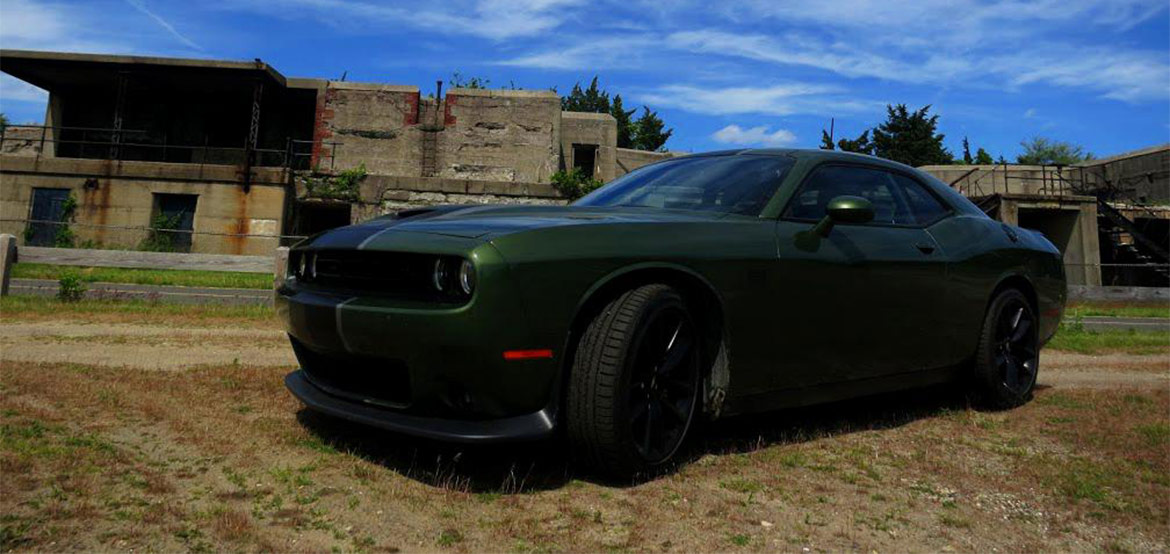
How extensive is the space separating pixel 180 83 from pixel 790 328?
76.9 feet

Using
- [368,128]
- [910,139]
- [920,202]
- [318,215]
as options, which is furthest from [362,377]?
[910,139]

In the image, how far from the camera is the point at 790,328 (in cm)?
Answer: 298

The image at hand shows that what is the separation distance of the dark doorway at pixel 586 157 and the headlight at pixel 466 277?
22.7 metres

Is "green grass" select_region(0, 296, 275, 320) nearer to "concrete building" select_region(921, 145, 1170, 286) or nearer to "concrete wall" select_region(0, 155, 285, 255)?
"concrete wall" select_region(0, 155, 285, 255)

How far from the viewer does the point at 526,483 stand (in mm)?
2465

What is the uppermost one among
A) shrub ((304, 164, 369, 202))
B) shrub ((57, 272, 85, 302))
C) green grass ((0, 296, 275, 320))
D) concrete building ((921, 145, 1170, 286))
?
concrete building ((921, 145, 1170, 286))

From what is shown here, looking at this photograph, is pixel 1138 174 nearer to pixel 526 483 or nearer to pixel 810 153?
pixel 810 153

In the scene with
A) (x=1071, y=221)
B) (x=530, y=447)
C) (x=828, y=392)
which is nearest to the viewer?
(x=530, y=447)

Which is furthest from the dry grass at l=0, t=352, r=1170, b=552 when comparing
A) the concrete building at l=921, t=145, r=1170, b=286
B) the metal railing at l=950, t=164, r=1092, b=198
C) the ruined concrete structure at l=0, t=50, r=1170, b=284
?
the metal railing at l=950, t=164, r=1092, b=198

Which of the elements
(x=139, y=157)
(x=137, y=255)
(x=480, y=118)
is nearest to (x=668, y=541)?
(x=137, y=255)

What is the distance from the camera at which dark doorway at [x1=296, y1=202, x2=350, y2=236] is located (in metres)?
20.0

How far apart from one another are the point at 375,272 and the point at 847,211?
2.00 metres

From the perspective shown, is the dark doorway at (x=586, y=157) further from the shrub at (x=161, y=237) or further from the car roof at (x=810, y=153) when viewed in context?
the car roof at (x=810, y=153)

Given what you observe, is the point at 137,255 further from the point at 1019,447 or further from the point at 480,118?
the point at 480,118
